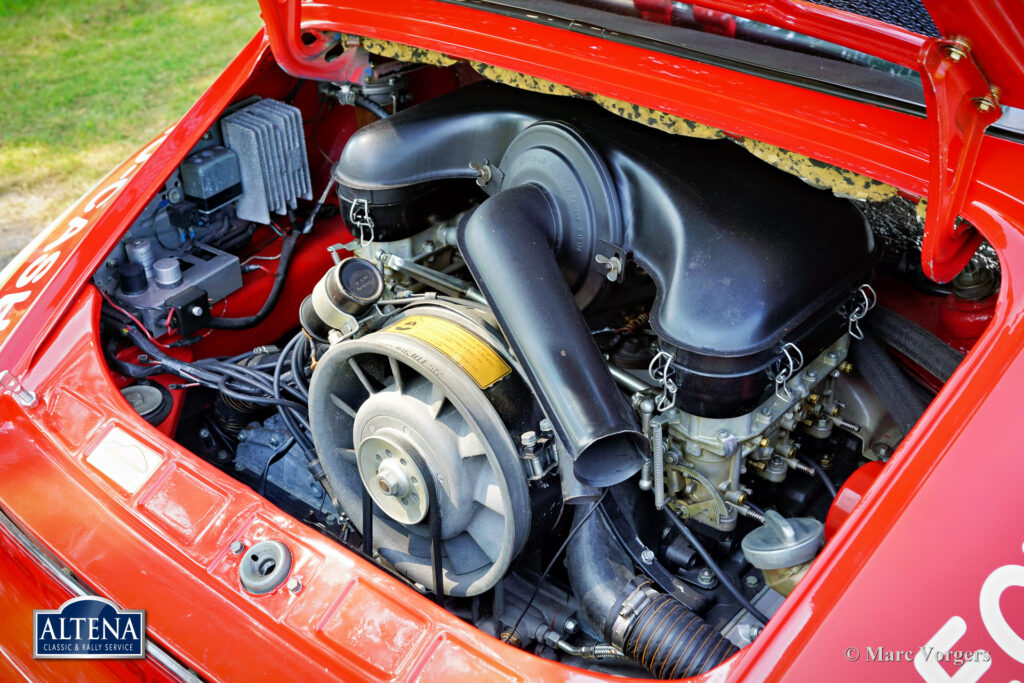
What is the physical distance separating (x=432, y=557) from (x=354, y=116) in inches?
52.2

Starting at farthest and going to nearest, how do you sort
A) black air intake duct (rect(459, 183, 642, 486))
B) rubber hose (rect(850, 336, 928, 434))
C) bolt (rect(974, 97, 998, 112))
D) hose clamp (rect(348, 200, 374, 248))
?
hose clamp (rect(348, 200, 374, 248)) < rubber hose (rect(850, 336, 928, 434)) < black air intake duct (rect(459, 183, 642, 486)) < bolt (rect(974, 97, 998, 112))

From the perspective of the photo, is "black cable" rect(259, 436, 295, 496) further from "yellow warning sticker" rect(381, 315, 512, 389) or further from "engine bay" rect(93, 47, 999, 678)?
"yellow warning sticker" rect(381, 315, 512, 389)

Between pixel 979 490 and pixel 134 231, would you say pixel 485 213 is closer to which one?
pixel 979 490

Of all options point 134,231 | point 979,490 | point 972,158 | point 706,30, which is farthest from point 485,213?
point 134,231

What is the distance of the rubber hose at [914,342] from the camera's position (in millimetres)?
1506

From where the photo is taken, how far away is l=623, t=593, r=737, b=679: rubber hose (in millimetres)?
1332

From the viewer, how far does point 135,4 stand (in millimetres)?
6477

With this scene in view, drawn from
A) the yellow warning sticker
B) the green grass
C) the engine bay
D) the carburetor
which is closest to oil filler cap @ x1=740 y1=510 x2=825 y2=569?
the engine bay

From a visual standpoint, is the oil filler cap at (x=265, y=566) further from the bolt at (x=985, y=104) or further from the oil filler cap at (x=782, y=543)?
the bolt at (x=985, y=104)

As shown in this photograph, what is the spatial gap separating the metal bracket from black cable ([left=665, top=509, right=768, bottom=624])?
1.97ft

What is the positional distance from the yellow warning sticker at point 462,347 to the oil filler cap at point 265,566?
0.40m

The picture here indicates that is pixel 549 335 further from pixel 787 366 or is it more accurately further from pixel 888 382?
pixel 888 382

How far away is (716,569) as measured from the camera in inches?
59.1

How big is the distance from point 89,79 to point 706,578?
519 centimetres
